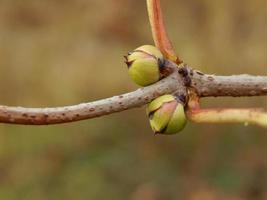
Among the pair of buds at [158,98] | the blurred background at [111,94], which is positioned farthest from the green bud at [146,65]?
the blurred background at [111,94]

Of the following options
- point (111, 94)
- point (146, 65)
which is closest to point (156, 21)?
point (146, 65)

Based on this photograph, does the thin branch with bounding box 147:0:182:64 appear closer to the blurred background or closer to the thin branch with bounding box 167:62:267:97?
the thin branch with bounding box 167:62:267:97

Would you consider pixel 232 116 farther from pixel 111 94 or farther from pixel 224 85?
pixel 111 94

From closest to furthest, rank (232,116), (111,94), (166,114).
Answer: (232,116), (166,114), (111,94)

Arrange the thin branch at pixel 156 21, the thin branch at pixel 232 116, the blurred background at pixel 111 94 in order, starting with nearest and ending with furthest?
the thin branch at pixel 232 116 < the thin branch at pixel 156 21 < the blurred background at pixel 111 94

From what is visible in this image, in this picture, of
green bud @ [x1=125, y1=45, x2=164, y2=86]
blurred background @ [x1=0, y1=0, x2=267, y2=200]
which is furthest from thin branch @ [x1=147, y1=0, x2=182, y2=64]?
blurred background @ [x1=0, y1=0, x2=267, y2=200]

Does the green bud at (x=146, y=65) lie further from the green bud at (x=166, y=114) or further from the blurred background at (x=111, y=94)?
the blurred background at (x=111, y=94)
